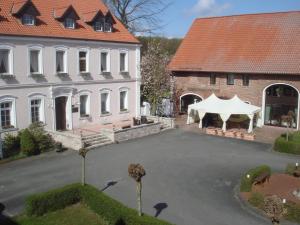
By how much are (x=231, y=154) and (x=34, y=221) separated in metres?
14.0

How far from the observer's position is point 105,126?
29922 millimetres

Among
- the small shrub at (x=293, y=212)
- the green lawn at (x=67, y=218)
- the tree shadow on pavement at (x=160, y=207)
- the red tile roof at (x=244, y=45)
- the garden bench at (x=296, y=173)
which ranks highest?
the red tile roof at (x=244, y=45)

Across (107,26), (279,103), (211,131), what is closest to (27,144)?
(107,26)

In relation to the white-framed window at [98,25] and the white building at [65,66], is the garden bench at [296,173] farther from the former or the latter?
the white-framed window at [98,25]

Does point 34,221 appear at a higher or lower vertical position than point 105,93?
lower

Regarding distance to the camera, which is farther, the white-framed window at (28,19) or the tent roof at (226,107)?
the tent roof at (226,107)

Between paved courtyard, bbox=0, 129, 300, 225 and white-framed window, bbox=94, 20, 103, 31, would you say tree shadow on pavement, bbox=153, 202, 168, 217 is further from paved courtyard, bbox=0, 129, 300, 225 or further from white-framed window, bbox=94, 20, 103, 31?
white-framed window, bbox=94, 20, 103, 31

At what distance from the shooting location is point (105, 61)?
99.4 ft

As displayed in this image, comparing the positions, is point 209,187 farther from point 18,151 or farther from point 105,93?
point 105,93

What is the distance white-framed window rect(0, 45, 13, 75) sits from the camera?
23.4 metres

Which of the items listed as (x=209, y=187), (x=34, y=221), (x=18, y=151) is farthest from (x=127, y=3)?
(x=34, y=221)

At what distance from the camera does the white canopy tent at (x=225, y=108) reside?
3011 centimetres

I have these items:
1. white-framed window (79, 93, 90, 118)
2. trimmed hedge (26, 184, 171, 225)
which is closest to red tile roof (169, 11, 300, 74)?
white-framed window (79, 93, 90, 118)

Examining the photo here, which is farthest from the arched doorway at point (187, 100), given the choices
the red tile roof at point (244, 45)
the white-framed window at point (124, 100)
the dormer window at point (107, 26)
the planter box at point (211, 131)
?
the dormer window at point (107, 26)
